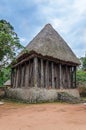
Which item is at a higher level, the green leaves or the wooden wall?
the green leaves

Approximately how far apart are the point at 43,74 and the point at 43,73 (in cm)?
10

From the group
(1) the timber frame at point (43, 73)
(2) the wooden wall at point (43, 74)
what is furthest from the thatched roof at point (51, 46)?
(2) the wooden wall at point (43, 74)

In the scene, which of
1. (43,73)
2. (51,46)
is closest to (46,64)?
(43,73)

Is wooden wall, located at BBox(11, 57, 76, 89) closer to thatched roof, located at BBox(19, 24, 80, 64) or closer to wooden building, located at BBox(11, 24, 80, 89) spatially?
wooden building, located at BBox(11, 24, 80, 89)

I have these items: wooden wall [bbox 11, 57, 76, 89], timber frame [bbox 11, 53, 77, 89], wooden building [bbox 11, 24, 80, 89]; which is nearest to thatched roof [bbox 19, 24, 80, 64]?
wooden building [bbox 11, 24, 80, 89]

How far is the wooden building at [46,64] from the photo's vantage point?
2017cm

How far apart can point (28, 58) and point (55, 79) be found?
3.68m

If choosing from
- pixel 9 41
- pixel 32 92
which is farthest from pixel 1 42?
pixel 32 92

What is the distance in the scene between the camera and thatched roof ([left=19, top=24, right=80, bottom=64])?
67.5 feet

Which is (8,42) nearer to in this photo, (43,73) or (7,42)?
(7,42)

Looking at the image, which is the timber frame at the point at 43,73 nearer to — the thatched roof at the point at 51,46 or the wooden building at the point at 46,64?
the wooden building at the point at 46,64

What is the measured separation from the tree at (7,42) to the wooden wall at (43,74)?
2.21 meters

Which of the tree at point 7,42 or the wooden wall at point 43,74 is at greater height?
the tree at point 7,42

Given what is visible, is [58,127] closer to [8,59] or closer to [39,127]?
[39,127]
